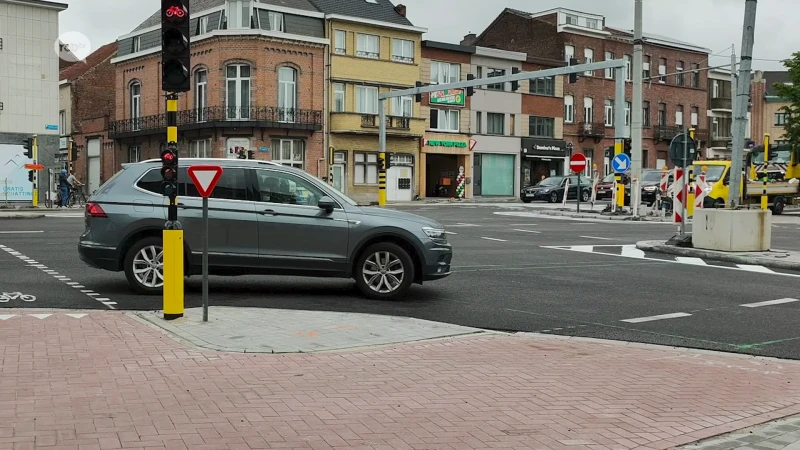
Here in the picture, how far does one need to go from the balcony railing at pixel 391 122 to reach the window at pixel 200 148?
883 cm

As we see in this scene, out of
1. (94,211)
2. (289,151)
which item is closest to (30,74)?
(289,151)

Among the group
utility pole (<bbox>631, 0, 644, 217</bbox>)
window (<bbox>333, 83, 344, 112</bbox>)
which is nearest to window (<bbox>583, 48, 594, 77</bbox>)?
window (<bbox>333, 83, 344, 112</bbox>)

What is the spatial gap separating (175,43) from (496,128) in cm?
4979

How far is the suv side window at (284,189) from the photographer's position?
10.8 m

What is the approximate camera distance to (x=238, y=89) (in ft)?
153

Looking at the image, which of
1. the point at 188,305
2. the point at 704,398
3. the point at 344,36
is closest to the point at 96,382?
the point at 188,305

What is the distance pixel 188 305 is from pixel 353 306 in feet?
6.29

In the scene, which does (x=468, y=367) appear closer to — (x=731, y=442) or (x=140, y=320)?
(x=731, y=442)

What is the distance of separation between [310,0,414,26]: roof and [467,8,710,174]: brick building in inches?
538

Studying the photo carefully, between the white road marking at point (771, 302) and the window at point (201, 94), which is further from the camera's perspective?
the window at point (201, 94)

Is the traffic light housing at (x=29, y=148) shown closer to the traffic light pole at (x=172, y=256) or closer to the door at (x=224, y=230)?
the door at (x=224, y=230)

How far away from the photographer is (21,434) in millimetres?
4902

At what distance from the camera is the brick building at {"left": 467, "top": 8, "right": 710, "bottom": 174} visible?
61969 mm

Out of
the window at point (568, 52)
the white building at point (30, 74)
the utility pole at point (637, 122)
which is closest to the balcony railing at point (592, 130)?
the window at point (568, 52)
